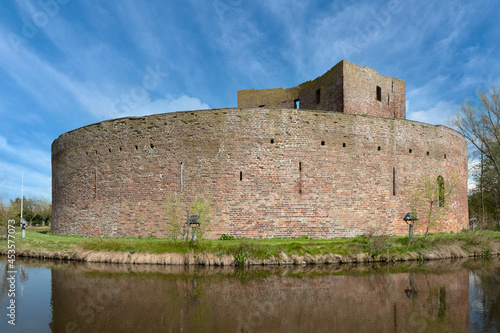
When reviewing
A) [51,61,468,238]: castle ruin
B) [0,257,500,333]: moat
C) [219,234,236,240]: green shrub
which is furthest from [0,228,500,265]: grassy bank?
[51,61,468,238]: castle ruin

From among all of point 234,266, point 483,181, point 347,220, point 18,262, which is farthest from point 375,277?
point 483,181

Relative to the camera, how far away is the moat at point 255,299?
5523 millimetres

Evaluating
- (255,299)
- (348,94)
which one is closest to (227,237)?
(255,299)

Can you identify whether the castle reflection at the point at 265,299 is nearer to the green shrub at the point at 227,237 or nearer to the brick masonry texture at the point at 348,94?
the green shrub at the point at 227,237

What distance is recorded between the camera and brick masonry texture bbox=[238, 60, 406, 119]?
1788 cm

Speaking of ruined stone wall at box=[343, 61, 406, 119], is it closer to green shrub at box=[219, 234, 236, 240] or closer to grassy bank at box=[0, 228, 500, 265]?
grassy bank at box=[0, 228, 500, 265]

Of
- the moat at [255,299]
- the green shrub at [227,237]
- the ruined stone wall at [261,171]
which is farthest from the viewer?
the ruined stone wall at [261,171]

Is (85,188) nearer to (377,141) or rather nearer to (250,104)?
(250,104)

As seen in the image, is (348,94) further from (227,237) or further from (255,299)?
(255,299)

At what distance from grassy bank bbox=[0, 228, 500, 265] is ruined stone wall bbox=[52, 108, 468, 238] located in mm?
2133

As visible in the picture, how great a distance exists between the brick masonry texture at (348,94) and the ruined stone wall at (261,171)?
10.2 ft

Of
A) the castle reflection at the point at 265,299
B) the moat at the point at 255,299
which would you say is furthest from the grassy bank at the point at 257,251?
the castle reflection at the point at 265,299

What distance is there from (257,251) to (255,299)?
371cm

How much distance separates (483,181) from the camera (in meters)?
29.4
